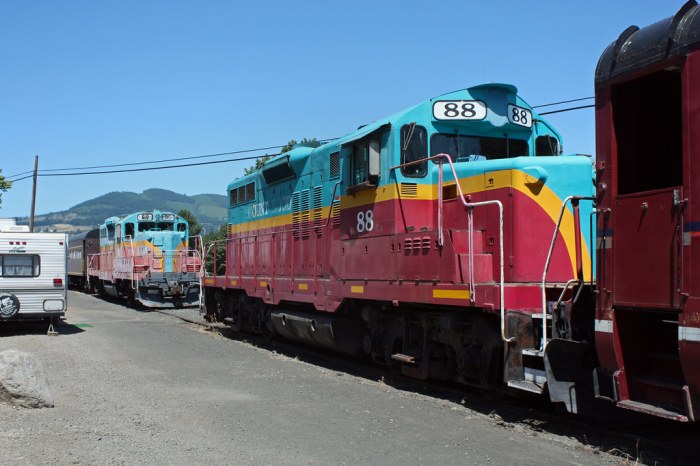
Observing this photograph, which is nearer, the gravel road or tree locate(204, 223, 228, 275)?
the gravel road

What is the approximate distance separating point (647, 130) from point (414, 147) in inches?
133

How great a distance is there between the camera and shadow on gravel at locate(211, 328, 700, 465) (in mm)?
6094

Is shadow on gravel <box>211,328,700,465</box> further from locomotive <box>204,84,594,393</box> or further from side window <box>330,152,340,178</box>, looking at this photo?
side window <box>330,152,340,178</box>

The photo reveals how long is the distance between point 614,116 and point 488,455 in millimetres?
3257

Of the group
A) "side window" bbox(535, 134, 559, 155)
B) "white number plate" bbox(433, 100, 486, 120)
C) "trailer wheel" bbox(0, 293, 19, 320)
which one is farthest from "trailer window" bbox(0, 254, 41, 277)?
"side window" bbox(535, 134, 559, 155)

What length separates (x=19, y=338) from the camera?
1444 centimetres

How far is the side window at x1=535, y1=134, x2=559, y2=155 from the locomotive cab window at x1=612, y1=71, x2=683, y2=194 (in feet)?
10.2

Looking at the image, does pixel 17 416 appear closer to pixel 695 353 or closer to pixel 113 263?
pixel 695 353

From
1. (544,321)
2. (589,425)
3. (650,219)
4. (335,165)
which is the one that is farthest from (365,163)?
(650,219)

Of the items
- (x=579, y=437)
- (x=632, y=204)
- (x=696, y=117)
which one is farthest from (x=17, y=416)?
(x=696, y=117)

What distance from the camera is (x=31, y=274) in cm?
1552

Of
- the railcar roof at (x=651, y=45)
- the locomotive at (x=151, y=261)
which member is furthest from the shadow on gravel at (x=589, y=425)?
the locomotive at (x=151, y=261)

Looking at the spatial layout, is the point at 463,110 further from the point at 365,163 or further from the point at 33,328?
the point at 33,328

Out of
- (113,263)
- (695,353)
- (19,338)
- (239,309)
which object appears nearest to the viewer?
(695,353)
